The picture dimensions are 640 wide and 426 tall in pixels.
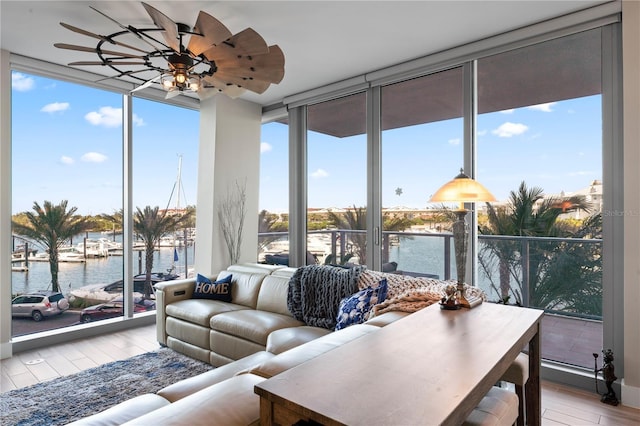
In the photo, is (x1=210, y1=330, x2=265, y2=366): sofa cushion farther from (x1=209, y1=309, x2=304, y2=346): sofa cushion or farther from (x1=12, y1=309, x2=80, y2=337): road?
(x1=12, y1=309, x2=80, y2=337): road

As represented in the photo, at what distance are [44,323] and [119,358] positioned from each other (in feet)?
3.66

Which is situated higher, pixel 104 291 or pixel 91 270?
pixel 91 270

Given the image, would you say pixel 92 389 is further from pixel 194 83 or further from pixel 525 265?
pixel 525 265

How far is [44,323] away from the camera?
13.0ft

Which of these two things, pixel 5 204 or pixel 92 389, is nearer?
pixel 92 389

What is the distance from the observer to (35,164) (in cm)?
395

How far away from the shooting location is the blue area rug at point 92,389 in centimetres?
252

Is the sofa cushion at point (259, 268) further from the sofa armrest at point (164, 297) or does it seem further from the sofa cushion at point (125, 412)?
the sofa cushion at point (125, 412)

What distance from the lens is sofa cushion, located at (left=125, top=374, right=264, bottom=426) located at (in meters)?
1.20

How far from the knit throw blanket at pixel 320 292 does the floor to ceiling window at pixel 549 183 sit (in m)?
1.37

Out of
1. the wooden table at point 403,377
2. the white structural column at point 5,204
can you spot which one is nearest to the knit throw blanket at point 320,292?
the wooden table at point 403,377

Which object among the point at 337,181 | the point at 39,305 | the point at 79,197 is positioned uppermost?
the point at 337,181

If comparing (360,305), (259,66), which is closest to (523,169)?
(360,305)

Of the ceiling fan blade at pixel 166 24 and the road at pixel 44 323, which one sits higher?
the ceiling fan blade at pixel 166 24
